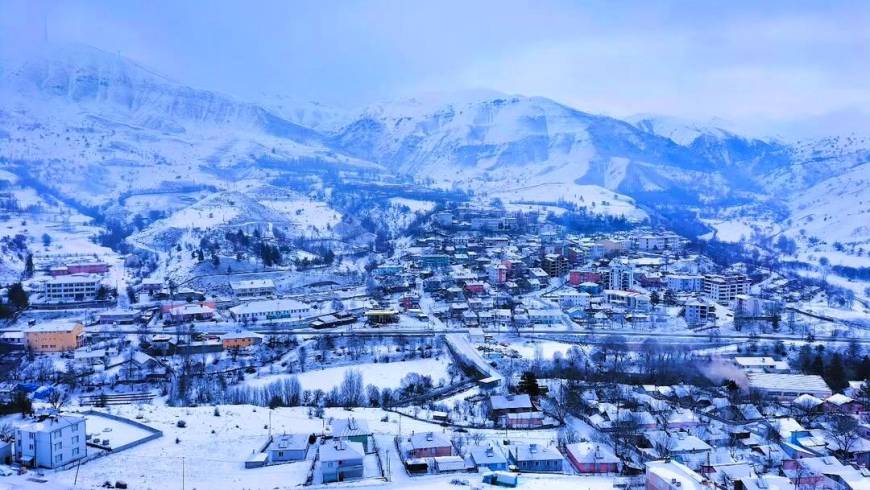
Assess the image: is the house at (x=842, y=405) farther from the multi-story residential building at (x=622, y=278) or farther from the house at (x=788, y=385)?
the multi-story residential building at (x=622, y=278)

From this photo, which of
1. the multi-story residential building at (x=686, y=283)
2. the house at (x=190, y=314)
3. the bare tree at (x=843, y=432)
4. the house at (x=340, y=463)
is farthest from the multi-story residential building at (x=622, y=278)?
the house at (x=340, y=463)

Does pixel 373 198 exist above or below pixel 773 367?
above

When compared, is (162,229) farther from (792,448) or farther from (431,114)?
(431,114)

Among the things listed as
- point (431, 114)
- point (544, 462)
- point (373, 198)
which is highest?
point (431, 114)

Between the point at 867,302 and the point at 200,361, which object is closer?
the point at 200,361

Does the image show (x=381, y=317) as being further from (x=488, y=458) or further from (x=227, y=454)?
(x=488, y=458)

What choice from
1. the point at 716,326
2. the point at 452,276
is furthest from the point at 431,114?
the point at 716,326
